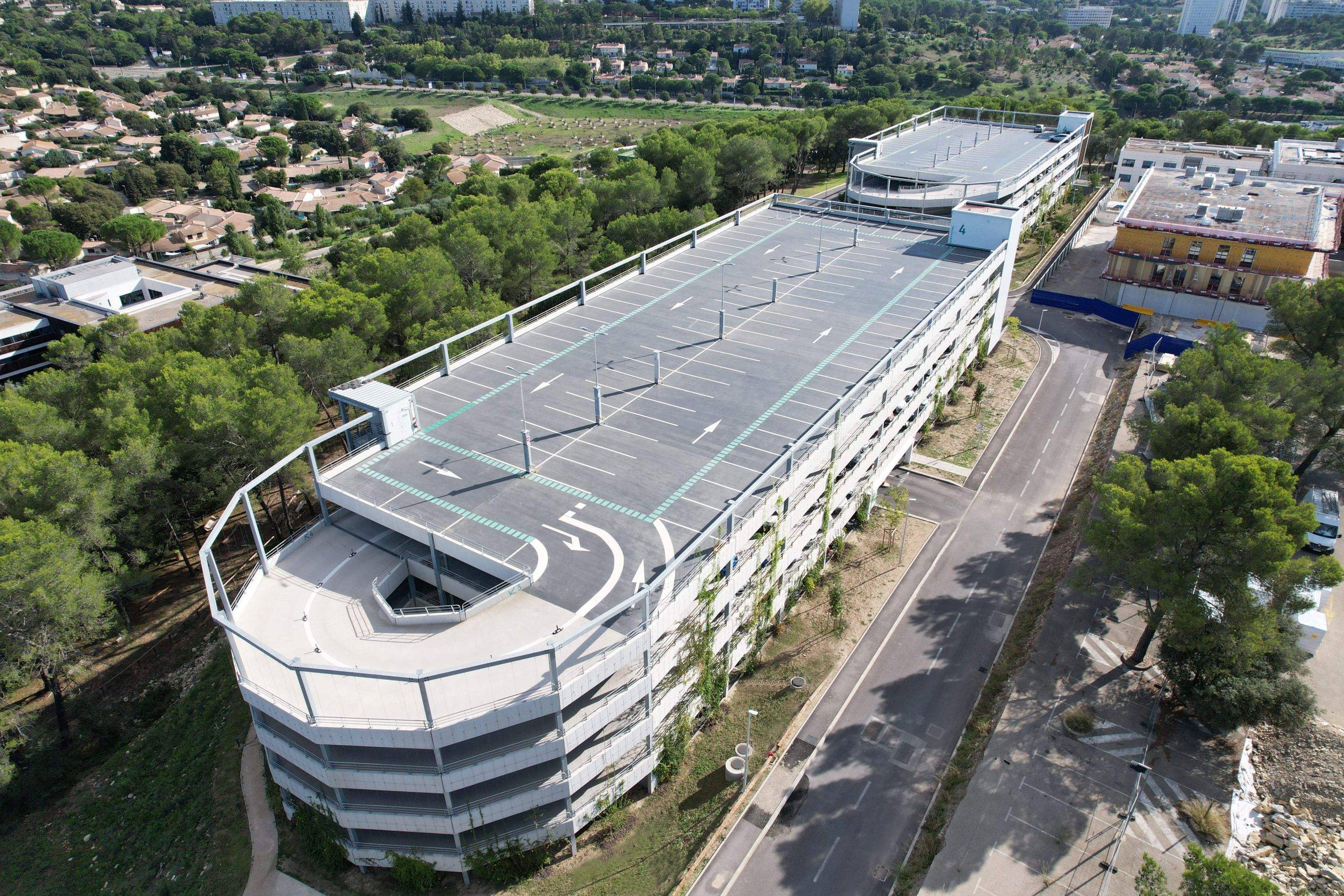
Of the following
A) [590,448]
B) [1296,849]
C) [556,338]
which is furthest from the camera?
[556,338]

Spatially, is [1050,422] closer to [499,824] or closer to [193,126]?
[499,824]

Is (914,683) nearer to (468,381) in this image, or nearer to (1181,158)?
(468,381)

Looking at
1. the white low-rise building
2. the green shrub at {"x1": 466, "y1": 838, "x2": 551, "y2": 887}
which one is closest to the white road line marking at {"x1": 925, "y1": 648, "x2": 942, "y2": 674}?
the green shrub at {"x1": 466, "y1": 838, "x2": 551, "y2": 887}

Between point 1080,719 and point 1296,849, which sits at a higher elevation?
point 1080,719

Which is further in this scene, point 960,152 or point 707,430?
point 960,152

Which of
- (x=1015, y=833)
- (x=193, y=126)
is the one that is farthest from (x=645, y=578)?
(x=193, y=126)

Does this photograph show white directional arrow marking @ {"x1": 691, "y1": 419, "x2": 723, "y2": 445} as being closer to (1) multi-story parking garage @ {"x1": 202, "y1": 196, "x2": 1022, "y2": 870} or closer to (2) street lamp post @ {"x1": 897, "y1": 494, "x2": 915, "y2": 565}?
(1) multi-story parking garage @ {"x1": 202, "y1": 196, "x2": 1022, "y2": 870}

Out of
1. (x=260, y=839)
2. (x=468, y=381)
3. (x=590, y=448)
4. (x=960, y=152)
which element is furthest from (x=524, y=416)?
(x=960, y=152)
